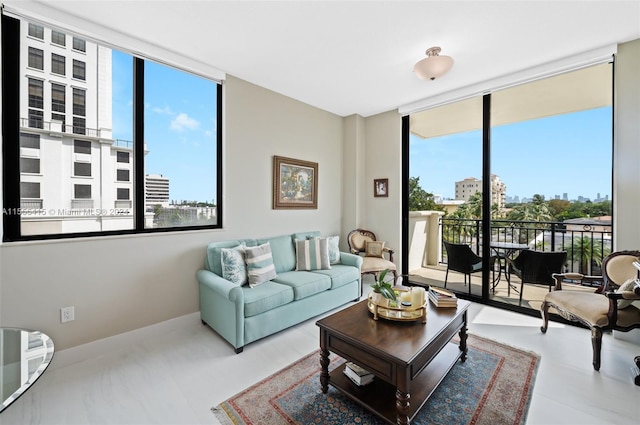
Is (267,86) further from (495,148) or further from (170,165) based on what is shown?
(495,148)

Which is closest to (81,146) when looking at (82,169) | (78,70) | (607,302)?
(82,169)

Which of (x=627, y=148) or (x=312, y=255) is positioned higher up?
(x=627, y=148)

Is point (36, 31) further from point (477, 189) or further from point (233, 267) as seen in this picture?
point (477, 189)

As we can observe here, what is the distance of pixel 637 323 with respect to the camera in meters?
2.05

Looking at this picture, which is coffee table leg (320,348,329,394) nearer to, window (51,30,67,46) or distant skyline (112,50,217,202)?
distant skyline (112,50,217,202)

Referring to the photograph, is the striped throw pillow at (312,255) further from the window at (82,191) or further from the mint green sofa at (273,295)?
the window at (82,191)

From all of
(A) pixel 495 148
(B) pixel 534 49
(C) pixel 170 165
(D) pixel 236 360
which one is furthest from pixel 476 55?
(D) pixel 236 360

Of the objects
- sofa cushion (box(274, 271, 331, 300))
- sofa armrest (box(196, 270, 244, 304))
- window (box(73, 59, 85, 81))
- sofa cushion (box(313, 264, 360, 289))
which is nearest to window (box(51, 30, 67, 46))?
window (box(73, 59, 85, 81))

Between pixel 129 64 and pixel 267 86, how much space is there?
1423 millimetres

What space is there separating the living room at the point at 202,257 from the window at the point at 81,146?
75 centimetres

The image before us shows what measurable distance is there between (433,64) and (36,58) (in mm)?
3240

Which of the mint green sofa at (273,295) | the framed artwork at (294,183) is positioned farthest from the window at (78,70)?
the framed artwork at (294,183)

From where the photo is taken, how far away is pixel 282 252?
3.27 meters

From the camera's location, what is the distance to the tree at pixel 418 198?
13.8ft
